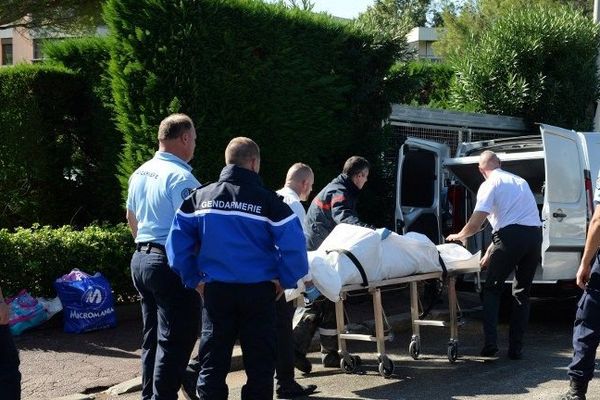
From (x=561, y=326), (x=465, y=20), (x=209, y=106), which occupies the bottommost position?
(x=561, y=326)

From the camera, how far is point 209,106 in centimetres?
925

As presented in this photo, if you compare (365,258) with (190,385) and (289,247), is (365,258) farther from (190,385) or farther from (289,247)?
(289,247)

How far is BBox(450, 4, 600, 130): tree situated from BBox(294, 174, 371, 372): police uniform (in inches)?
308

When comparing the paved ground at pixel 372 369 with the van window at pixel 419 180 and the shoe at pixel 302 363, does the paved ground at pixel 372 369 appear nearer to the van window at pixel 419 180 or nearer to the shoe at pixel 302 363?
the shoe at pixel 302 363

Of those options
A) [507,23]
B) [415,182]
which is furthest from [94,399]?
[507,23]

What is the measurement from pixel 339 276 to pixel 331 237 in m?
0.51

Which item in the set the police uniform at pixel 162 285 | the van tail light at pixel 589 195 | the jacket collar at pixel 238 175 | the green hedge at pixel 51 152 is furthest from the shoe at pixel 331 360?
the green hedge at pixel 51 152

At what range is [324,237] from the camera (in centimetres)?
739

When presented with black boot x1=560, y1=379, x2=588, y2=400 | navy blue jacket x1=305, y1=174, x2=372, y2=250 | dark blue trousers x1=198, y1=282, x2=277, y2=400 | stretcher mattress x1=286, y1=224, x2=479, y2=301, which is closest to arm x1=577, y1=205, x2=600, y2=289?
black boot x1=560, y1=379, x2=588, y2=400

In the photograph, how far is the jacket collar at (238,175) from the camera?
502cm

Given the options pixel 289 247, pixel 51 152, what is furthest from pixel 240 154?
pixel 51 152

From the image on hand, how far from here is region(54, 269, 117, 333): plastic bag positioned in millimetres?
8102

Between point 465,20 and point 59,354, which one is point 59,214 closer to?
point 59,354

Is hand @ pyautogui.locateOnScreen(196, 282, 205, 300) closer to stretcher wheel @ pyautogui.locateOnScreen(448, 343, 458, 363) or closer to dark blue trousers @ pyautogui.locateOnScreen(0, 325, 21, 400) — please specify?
dark blue trousers @ pyautogui.locateOnScreen(0, 325, 21, 400)
